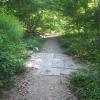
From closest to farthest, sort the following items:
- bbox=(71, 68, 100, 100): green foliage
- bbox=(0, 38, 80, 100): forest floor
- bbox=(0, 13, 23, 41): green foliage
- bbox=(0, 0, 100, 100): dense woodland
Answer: bbox=(71, 68, 100, 100): green foliage < bbox=(0, 38, 80, 100): forest floor < bbox=(0, 0, 100, 100): dense woodland < bbox=(0, 13, 23, 41): green foliage

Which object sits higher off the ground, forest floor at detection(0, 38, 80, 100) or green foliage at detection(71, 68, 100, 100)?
green foliage at detection(71, 68, 100, 100)

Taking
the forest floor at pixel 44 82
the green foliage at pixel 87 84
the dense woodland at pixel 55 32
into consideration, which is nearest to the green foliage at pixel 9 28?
the dense woodland at pixel 55 32

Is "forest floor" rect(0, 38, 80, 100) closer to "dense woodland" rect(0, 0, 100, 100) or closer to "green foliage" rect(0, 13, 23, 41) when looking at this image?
"dense woodland" rect(0, 0, 100, 100)

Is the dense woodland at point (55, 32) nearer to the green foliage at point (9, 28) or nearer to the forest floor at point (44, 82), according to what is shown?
the green foliage at point (9, 28)

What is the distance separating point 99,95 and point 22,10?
11174 mm

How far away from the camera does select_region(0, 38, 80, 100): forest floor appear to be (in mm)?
5773

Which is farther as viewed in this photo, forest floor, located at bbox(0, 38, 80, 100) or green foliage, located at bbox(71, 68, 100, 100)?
forest floor, located at bbox(0, 38, 80, 100)

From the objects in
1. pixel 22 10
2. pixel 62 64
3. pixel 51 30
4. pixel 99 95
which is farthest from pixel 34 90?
pixel 51 30

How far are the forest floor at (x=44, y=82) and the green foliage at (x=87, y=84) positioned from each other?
199 millimetres

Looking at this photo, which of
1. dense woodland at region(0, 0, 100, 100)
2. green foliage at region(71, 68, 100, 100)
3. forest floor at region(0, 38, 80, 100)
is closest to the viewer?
green foliage at region(71, 68, 100, 100)

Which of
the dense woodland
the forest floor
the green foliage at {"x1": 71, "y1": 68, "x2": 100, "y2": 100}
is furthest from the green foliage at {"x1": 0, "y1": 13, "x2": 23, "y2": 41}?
the green foliage at {"x1": 71, "y1": 68, "x2": 100, "y2": 100}

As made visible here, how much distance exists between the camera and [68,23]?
1409cm

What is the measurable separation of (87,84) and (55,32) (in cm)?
1367

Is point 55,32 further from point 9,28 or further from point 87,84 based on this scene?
point 87,84
